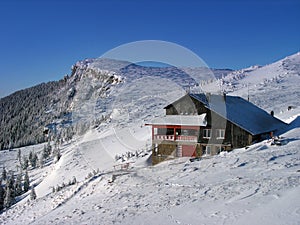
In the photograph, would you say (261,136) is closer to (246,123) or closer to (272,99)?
(246,123)

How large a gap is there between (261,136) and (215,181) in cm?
1524

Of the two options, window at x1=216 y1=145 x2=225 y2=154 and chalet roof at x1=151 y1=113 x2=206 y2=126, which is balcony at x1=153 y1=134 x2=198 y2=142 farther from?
window at x1=216 y1=145 x2=225 y2=154

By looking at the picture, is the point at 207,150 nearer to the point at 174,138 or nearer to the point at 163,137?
the point at 174,138

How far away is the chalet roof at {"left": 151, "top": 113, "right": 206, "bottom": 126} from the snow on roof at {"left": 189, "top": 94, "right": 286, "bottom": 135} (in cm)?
155

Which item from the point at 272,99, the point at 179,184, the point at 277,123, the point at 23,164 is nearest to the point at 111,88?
the point at 23,164

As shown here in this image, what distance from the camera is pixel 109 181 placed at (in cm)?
2323

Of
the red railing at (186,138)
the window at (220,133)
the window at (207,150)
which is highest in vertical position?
the window at (220,133)

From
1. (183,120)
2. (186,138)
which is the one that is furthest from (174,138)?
(183,120)

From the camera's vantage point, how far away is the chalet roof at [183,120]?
Result: 3052 centimetres

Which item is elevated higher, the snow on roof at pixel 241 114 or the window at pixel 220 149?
the snow on roof at pixel 241 114

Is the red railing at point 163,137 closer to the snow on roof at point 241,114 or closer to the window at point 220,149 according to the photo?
the window at point 220,149

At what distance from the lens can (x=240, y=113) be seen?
104 feet

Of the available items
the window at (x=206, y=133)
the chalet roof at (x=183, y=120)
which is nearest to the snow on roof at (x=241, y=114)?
the chalet roof at (x=183, y=120)

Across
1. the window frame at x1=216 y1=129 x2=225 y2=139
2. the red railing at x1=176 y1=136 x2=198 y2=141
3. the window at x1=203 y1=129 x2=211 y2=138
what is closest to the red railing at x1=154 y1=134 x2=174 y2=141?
the red railing at x1=176 y1=136 x2=198 y2=141
